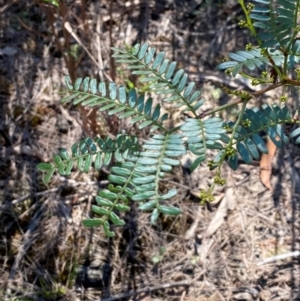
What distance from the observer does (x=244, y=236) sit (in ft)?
7.26

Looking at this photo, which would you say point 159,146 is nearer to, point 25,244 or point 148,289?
point 148,289

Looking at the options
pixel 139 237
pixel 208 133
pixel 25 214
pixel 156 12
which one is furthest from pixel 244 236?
pixel 156 12

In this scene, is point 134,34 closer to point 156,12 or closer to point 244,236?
point 156,12

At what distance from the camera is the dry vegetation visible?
2.09 meters

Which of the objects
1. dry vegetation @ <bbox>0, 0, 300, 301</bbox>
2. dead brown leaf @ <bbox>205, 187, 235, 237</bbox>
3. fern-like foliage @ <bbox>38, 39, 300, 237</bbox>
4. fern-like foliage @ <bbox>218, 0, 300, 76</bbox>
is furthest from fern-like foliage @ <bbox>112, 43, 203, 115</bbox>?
dead brown leaf @ <bbox>205, 187, 235, 237</bbox>

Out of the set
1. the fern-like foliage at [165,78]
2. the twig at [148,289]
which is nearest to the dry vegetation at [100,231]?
the twig at [148,289]

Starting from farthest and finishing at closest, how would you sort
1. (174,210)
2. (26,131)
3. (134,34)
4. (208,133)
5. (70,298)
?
(134,34) < (26,131) < (70,298) < (208,133) < (174,210)

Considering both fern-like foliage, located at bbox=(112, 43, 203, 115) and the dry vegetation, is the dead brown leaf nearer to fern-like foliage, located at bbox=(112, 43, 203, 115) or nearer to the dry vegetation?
the dry vegetation

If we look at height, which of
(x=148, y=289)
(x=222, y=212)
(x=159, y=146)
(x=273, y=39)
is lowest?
(x=148, y=289)

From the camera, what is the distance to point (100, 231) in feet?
7.14

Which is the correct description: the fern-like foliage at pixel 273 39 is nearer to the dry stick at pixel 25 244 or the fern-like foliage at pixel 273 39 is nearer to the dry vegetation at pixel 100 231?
the dry vegetation at pixel 100 231

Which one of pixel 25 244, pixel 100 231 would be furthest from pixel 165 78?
pixel 25 244

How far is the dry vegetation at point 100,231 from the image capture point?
6.87 feet

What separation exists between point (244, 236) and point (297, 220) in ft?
0.80
